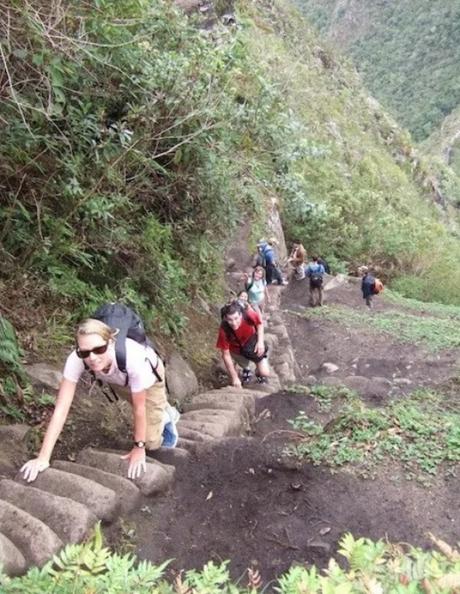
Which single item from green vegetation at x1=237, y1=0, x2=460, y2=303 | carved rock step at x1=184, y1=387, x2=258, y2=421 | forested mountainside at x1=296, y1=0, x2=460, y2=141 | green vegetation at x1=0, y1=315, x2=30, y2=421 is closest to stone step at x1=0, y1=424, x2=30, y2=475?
green vegetation at x1=0, y1=315, x2=30, y2=421

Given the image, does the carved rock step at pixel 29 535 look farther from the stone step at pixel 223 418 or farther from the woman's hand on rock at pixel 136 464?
the stone step at pixel 223 418

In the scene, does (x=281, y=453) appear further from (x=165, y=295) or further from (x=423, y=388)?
(x=423, y=388)

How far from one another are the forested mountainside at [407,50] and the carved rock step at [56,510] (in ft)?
291

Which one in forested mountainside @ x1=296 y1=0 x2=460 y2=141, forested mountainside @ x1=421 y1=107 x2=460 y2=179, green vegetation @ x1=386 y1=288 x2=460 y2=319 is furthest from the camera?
forested mountainside @ x1=296 y1=0 x2=460 y2=141

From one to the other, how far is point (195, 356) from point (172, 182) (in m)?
2.35

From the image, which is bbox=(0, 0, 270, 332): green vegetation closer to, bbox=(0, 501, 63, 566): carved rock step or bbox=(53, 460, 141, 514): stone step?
bbox=(53, 460, 141, 514): stone step

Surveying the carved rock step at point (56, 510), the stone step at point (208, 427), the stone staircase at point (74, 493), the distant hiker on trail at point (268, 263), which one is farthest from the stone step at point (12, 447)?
the distant hiker on trail at point (268, 263)

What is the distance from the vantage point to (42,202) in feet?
17.9

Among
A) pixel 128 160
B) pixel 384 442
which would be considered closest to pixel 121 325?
pixel 384 442

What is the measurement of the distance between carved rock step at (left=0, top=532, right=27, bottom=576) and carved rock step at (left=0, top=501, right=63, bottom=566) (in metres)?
0.05

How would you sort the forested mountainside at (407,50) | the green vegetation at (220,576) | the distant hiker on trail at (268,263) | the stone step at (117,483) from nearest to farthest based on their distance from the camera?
1. the green vegetation at (220,576)
2. the stone step at (117,483)
3. the distant hiker on trail at (268,263)
4. the forested mountainside at (407,50)

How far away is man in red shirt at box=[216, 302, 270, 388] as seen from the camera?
6676mm

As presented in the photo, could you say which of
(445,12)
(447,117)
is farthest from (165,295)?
(445,12)

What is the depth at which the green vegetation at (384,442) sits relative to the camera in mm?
4473
